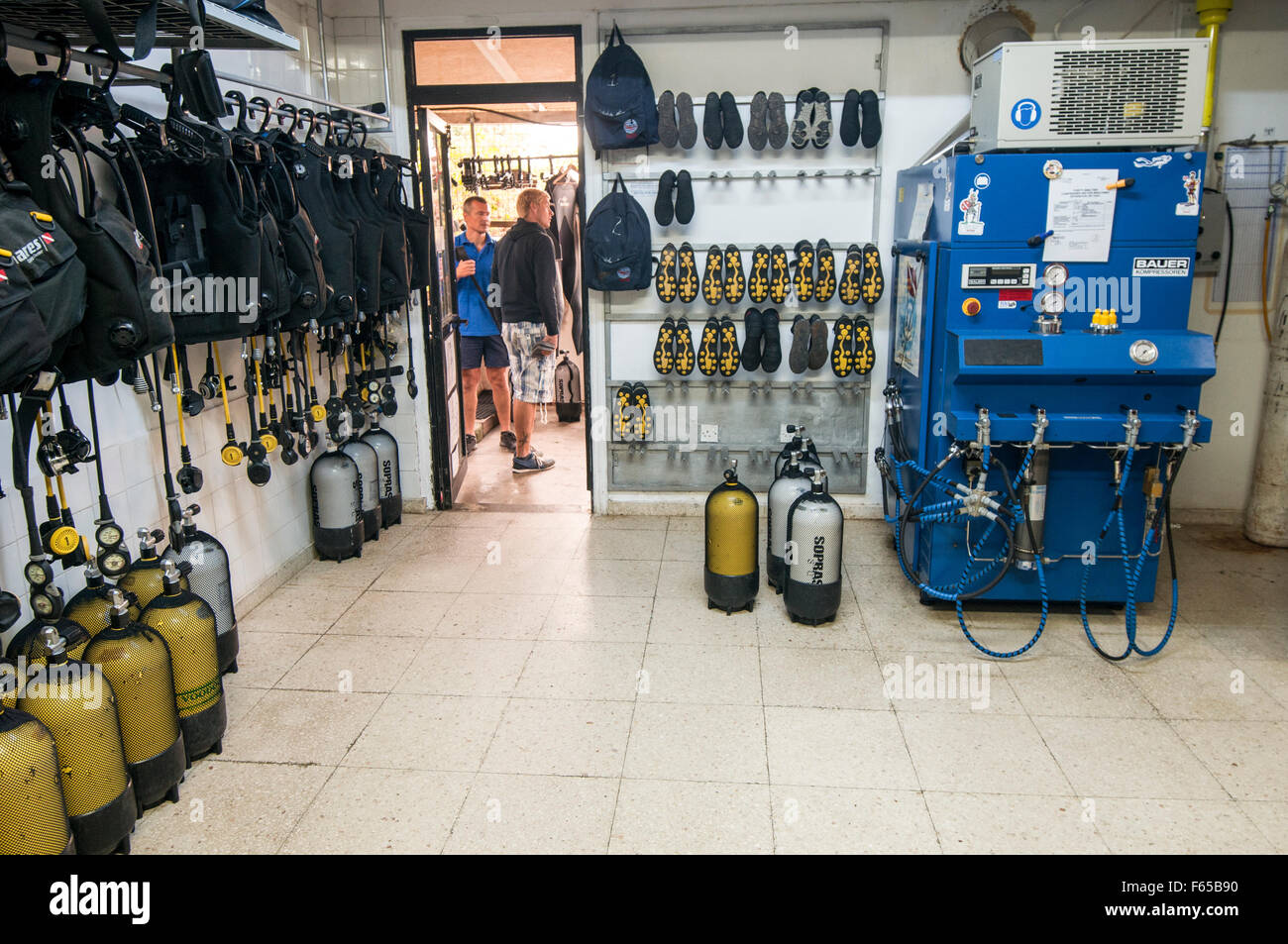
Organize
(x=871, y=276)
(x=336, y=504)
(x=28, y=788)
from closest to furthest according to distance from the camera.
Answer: (x=28, y=788) → (x=336, y=504) → (x=871, y=276)

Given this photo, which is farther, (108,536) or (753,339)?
(753,339)

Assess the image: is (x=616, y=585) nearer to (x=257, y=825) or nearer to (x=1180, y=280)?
(x=257, y=825)

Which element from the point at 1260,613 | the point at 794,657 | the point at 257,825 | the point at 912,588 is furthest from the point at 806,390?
the point at 257,825

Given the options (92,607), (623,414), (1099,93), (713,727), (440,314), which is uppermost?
(1099,93)

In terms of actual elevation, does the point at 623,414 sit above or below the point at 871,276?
below

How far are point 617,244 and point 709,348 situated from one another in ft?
2.52

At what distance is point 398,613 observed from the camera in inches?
161

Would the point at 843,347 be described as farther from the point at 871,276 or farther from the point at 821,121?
the point at 821,121

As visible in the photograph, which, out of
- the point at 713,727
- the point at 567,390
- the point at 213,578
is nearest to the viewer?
the point at 713,727

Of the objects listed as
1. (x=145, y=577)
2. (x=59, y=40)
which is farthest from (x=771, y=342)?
(x=59, y=40)

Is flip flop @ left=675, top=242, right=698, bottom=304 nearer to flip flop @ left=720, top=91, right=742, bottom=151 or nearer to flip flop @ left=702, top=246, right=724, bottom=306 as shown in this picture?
flip flop @ left=702, top=246, right=724, bottom=306

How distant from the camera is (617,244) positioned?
16.0 feet

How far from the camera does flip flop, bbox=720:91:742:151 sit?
4.80 m

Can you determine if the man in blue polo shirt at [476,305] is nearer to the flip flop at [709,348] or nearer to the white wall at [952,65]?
the white wall at [952,65]
